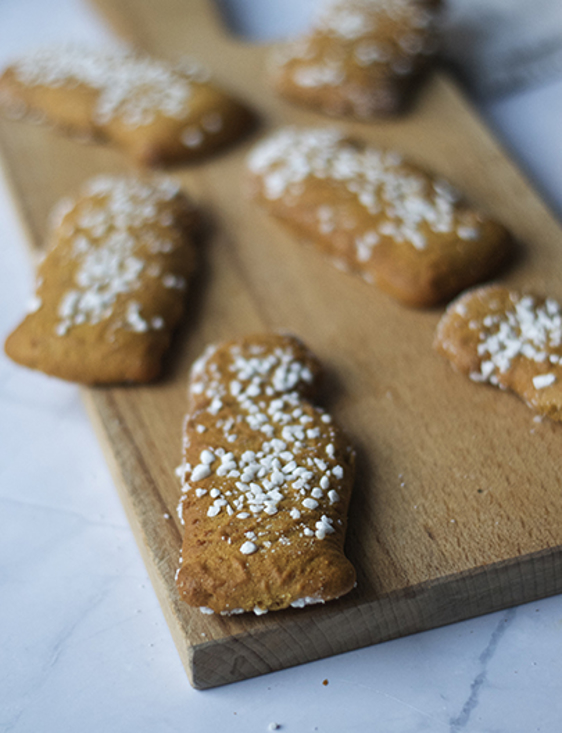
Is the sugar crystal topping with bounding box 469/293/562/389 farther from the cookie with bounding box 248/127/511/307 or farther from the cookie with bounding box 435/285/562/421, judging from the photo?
the cookie with bounding box 248/127/511/307

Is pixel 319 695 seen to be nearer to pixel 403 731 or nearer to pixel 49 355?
pixel 403 731

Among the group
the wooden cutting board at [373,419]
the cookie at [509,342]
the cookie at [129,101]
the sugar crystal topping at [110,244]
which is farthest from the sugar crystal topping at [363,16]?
the cookie at [509,342]

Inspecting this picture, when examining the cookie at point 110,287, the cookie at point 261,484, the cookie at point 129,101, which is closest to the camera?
the cookie at point 261,484

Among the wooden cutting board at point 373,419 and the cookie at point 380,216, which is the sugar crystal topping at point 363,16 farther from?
the cookie at point 380,216

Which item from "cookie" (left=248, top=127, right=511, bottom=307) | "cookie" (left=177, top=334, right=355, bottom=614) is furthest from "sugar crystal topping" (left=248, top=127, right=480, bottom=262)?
"cookie" (left=177, top=334, right=355, bottom=614)

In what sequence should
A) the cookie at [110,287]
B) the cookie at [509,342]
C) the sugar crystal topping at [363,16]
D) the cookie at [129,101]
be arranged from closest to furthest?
the cookie at [509,342] → the cookie at [110,287] → the cookie at [129,101] → the sugar crystal topping at [363,16]

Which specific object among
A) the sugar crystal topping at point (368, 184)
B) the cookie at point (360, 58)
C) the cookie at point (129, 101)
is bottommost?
the cookie at point (129, 101)
